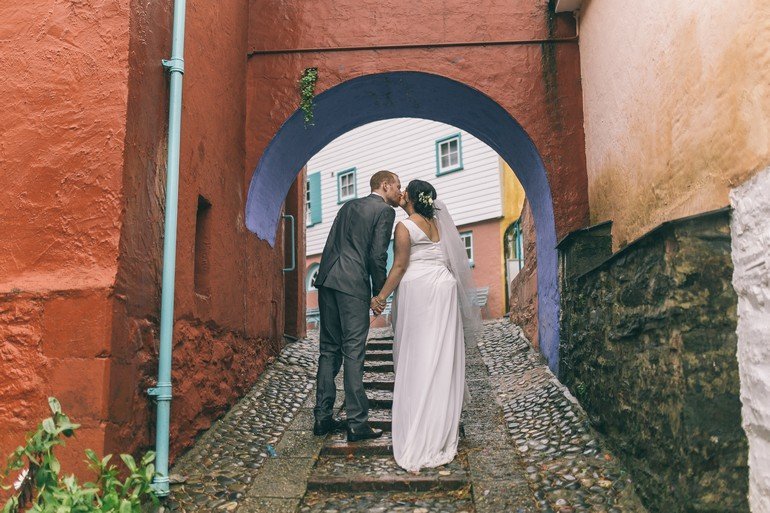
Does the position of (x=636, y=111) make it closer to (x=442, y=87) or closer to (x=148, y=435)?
(x=442, y=87)

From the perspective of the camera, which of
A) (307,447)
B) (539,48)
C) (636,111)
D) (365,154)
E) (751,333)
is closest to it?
(751,333)

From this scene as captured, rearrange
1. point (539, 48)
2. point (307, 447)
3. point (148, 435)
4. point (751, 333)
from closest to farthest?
point (751, 333), point (148, 435), point (307, 447), point (539, 48)

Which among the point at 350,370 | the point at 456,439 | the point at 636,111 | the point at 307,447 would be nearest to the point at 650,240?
the point at 636,111

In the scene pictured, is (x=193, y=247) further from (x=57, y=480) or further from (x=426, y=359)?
(x=57, y=480)

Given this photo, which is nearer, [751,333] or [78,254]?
[751,333]

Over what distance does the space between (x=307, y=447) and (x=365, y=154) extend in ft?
45.6

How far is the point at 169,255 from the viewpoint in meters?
4.14

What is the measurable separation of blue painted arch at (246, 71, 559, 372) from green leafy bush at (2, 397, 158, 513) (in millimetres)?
3236

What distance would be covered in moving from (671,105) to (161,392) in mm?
3103

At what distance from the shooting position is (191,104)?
4.83m

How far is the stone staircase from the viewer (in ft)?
13.2

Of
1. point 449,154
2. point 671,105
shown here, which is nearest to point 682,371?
point 671,105

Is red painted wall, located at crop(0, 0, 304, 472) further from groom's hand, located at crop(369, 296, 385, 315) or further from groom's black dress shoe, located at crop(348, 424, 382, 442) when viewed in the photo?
groom's hand, located at crop(369, 296, 385, 315)

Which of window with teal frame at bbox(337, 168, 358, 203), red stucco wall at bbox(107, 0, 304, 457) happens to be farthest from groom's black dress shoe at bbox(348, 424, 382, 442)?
window with teal frame at bbox(337, 168, 358, 203)
